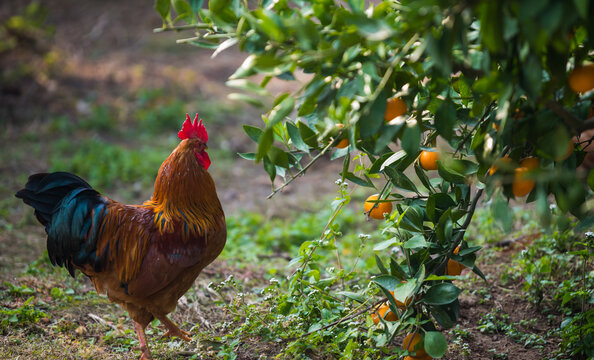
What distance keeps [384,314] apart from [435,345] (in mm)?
383

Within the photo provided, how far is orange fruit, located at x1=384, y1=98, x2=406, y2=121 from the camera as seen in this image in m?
1.68

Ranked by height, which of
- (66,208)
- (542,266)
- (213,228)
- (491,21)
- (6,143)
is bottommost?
(6,143)

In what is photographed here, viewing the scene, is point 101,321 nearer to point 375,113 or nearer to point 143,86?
point 375,113

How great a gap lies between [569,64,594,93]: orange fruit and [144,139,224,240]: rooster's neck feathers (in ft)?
6.43

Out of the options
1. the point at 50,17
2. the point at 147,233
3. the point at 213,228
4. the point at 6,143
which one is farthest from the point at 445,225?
the point at 50,17

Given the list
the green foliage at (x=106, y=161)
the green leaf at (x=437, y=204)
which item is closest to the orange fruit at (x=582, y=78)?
the green leaf at (x=437, y=204)

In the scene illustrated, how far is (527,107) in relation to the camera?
64.6 inches

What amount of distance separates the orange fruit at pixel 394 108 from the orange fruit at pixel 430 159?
34cm

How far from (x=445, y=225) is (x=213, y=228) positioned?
1.40 metres

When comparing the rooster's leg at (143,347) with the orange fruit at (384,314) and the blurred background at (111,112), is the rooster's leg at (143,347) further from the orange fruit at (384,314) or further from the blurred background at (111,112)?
the blurred background at (111,112)

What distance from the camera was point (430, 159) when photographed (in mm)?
1997

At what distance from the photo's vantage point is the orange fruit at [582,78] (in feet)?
4.85

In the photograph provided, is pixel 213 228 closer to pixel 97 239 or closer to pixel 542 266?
pixel 97 239

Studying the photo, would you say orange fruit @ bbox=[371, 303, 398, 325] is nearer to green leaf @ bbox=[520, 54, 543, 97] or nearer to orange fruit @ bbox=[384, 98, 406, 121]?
orange fruit @ bbox=[384, 98, 406, 121]
